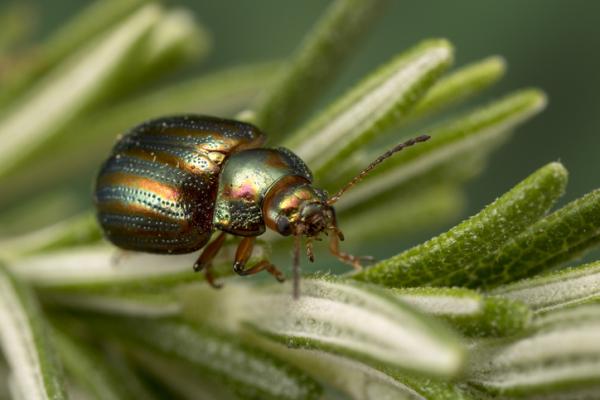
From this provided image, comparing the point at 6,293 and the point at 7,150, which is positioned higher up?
the point at 7,150

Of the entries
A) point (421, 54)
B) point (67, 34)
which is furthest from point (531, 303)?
point (67, 34)

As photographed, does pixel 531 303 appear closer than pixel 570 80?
Yes

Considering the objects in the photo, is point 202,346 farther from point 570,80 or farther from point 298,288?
point 570,80

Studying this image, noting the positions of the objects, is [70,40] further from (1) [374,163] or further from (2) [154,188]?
(1) [374,163]

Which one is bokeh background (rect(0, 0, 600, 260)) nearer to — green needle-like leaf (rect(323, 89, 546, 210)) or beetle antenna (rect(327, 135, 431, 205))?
green needle-like leaf (rect(323, 89, 546, 210))

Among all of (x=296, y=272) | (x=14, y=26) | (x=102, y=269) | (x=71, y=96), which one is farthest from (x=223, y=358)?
(x=14, y=26)

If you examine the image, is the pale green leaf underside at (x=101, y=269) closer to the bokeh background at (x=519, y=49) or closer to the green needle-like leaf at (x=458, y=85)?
the green needle-like leaf at (x=458, y=85)
